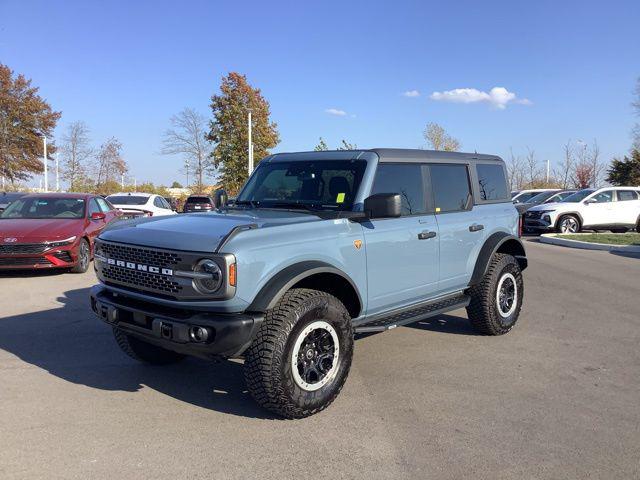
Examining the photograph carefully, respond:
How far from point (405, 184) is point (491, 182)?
1.81 m

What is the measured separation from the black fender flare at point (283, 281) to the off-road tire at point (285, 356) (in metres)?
0.12

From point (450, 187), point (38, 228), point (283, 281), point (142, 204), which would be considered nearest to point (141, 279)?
point (283, 281)

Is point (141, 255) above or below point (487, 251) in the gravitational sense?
above

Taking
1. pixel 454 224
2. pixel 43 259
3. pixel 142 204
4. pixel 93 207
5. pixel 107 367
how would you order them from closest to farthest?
pixel 107 367, pixel 454 224, pixel 43 259, pixel 93 207, pixel 142 204

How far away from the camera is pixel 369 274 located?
442 cm

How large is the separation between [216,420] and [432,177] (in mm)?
3176

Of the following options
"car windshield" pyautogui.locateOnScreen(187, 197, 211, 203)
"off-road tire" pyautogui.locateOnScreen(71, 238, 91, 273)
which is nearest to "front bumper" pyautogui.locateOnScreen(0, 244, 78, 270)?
"off-road tire" pyautogui.locateOnScreen(71, 238, 91, 273)

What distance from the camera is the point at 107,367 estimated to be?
4.88 m

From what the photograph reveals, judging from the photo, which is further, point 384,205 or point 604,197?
point 604,197

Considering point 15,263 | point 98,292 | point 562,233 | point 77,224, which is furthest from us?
point 562,233

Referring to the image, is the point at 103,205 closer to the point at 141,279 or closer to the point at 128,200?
the point at 128,200

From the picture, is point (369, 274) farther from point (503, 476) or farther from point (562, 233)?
point (562, 233)

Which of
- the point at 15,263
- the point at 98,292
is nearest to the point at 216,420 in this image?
the point at 98,292

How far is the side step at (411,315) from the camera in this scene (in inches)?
177
